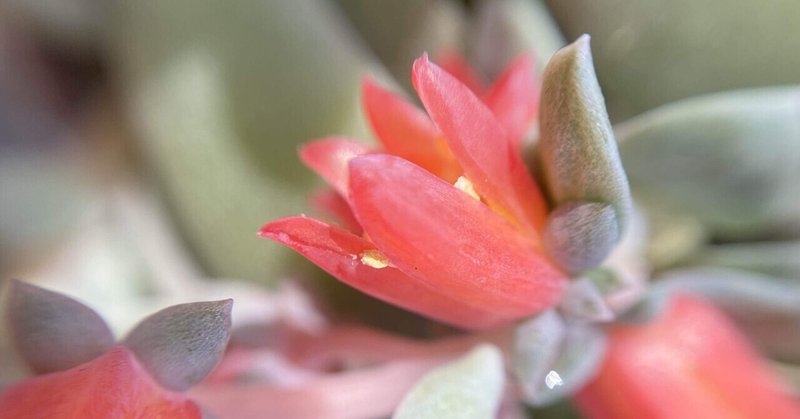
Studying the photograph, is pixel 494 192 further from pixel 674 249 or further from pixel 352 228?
pixel 674 249

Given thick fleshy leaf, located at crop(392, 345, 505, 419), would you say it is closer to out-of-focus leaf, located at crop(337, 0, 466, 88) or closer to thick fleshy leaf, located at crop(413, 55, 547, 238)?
thick fleshy leaf, located at crop(413, 55, 547, 238)

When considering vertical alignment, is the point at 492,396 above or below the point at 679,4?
below

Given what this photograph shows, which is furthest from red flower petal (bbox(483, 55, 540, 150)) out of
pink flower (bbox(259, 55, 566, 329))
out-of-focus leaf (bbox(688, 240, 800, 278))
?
out-of-focus leaf (bbox(688, 240, 800, 278))

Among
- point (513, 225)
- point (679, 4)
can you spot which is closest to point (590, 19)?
point (679, 4)

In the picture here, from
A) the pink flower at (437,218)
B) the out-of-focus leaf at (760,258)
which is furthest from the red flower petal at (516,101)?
the out-of-focus leaf at (760,258)

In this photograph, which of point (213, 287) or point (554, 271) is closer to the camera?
point (554, 271)

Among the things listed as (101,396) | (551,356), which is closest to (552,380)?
(551,356)
